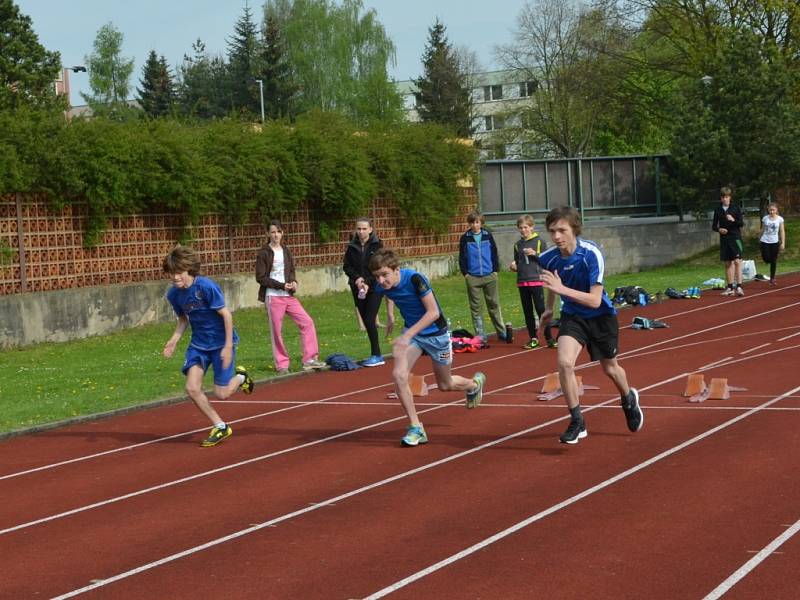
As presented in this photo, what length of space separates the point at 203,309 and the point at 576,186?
91.8 feet

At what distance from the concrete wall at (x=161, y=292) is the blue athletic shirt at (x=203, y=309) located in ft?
33.9

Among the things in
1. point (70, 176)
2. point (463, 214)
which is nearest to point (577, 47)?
point (463, 214)

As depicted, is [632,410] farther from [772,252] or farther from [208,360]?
[772,252]

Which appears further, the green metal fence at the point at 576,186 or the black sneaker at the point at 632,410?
the green metal fence at the point at 576,186

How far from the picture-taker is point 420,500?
886 cm

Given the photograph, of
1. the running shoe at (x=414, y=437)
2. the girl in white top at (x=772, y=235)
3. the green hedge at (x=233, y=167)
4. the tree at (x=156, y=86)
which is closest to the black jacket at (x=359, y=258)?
the running shoe at (x=414, y=437)

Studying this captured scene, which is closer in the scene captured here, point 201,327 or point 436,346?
point 436,346

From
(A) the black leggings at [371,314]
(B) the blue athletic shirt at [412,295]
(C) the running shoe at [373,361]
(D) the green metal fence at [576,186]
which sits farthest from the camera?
(D) the green metal fence at [576,186]

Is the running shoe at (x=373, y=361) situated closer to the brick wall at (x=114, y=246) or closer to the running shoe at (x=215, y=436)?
the running shoe at (x=215, y=436)

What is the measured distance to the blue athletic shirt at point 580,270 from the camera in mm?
10383

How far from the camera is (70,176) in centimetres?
2230

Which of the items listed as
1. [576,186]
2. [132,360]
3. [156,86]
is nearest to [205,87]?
[156,86]

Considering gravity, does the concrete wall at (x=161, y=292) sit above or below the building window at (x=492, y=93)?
below

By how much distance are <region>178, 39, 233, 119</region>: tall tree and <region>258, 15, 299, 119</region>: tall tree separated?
342cm
